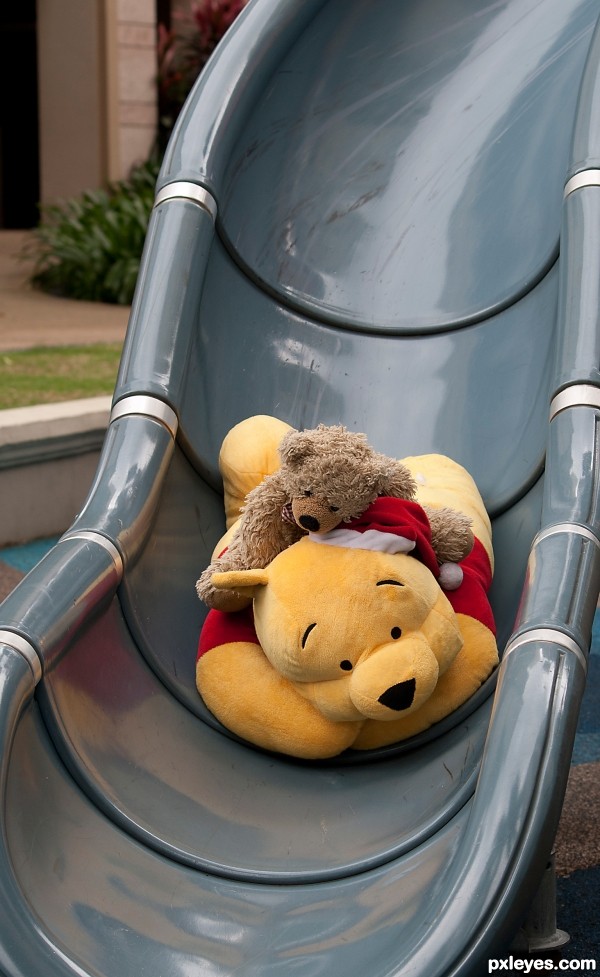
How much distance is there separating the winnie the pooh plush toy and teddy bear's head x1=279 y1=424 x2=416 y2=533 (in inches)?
2.3

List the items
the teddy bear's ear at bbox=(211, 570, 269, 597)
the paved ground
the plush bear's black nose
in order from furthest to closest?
the paved ground → the teddy bear's ear at bbox=(211, 570, 269, 597) → the plush bear's black nose

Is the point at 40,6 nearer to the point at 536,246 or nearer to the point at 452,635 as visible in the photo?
the point at 536,246

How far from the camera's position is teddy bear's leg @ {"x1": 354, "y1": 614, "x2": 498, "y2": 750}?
238cm

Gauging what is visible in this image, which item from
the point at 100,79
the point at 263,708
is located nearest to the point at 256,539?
the point at 263,708

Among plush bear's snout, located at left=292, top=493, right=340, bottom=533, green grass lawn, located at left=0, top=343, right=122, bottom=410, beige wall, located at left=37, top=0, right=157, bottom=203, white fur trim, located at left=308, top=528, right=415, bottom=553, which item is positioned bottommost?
green grass lawn, located at left=0, top=343, right=122, bottom=410

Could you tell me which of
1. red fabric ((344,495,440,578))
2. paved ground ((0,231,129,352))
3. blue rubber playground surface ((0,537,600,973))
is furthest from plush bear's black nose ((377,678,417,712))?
paved ground ((0,231,129,352))

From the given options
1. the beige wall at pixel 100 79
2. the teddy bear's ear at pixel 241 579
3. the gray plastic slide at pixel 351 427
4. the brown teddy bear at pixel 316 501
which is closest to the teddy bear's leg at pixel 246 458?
the gray plastic slide at pixel 351 427

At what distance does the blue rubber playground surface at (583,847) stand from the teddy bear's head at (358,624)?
0.60 meters

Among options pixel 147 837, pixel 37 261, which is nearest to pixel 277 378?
pixel 147 837

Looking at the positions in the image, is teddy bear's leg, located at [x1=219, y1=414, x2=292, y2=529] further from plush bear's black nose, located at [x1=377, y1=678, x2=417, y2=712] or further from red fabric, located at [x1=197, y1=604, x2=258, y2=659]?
plush bear's black nose, located at [x1=377, y1=678, x2=417, y2=712]

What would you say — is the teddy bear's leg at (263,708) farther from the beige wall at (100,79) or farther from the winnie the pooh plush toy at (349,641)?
the beige wall at (100,79)

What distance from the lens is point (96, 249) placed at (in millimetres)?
8562

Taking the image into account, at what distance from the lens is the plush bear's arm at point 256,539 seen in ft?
7.76

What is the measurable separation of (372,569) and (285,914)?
0.61 meters
